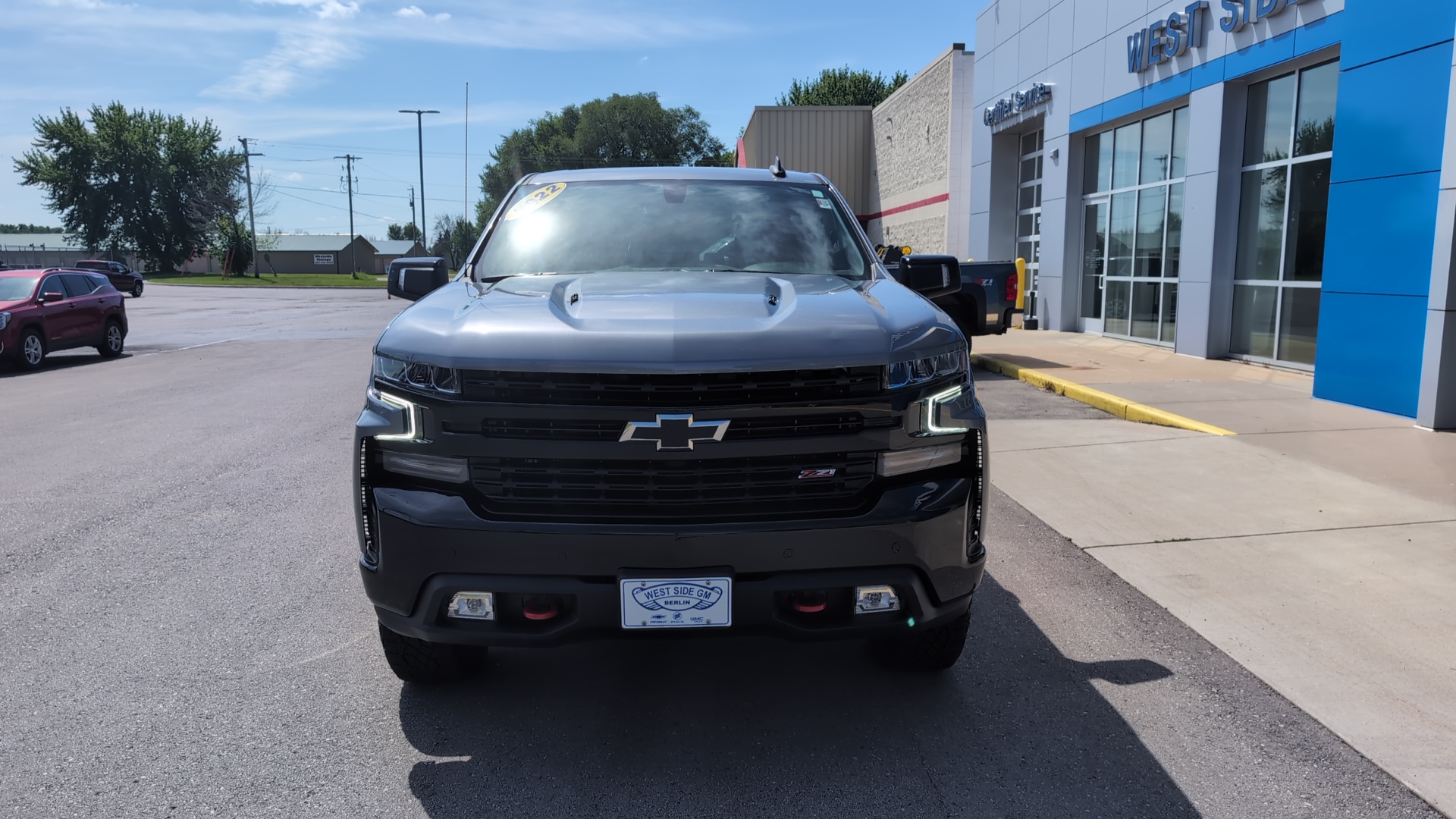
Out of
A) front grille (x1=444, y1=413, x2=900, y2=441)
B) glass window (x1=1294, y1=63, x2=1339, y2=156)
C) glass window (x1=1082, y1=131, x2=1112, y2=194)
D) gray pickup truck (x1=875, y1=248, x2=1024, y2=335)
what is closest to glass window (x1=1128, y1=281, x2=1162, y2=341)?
glass window (x1=1082, y1=131, x2=1112, y2=194)

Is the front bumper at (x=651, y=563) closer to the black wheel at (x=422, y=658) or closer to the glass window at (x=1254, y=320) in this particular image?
the black wheel at (x=422, y=658)

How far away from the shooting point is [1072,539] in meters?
5.49

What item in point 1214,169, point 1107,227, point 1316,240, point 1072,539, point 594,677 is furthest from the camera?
point 1107,227

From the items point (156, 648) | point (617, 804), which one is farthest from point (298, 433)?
point (617, 804)

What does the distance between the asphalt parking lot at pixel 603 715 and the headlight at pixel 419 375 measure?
113 cm

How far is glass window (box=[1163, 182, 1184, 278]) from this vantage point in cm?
1430

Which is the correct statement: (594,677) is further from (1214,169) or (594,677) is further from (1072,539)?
(1214,169)

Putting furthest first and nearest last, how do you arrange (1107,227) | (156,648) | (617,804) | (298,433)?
(1107,227)
(298,433)
(156,648)
(617,804)

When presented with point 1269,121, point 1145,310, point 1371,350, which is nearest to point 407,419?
point 1371,350

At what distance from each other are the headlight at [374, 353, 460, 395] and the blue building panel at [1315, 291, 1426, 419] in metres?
8.61

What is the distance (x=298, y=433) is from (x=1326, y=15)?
1100 centimetres

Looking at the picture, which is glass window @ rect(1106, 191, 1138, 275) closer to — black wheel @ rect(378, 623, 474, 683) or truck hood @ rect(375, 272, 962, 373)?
truck hood @ rect(375, 272, 962, 373)

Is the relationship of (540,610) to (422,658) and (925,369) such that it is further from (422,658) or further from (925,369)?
(925,369)

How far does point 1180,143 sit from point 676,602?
548 inches
